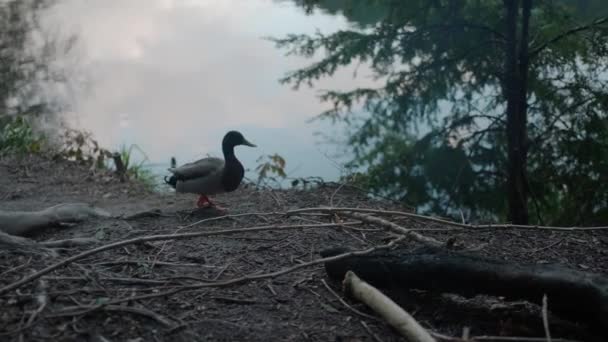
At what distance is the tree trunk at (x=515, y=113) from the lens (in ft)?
16.3

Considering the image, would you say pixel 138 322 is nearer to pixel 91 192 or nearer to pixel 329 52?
pixel 91 192

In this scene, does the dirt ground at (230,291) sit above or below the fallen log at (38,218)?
below

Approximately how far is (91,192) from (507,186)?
383cm

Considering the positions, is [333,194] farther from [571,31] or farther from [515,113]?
[571,31]

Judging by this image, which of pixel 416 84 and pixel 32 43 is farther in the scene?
pixel 32 43

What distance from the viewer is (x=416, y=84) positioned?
17.1 ft

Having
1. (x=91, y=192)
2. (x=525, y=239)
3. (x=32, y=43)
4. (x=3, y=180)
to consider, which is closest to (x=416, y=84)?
(x=525, y=239)

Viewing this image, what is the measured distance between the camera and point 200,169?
3611 millimetres

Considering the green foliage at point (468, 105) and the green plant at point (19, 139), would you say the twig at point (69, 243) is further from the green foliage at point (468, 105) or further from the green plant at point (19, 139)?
the green plant at point (19, 139)

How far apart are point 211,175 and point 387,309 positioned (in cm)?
201

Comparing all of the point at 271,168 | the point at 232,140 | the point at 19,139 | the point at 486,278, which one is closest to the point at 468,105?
the point at 271,168

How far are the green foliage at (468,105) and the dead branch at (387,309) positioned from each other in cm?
291

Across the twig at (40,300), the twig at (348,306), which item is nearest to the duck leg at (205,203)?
the twig at (348,306)

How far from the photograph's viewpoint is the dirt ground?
5.76ft
